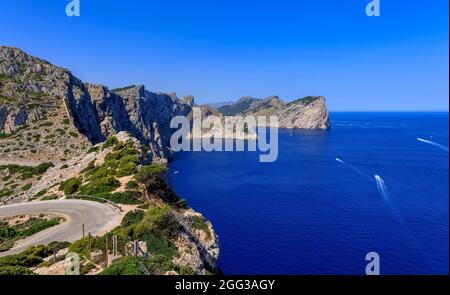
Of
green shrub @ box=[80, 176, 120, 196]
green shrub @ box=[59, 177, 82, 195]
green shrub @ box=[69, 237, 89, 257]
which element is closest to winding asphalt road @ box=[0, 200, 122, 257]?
green shrub @ box=[80, 176, 120, 196]

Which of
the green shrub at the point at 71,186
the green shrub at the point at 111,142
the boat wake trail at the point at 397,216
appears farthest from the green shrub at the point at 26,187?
the boat wake trail at the point at 397,216

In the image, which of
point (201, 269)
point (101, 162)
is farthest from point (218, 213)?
point (201, 269)

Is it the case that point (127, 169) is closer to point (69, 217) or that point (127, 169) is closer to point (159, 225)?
point (69, 217)

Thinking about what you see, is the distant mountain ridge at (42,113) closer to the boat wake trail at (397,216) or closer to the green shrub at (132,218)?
the green shrub at (132,218)

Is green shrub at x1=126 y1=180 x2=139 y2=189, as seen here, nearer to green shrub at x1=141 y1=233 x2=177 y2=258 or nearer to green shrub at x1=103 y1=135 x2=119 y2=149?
green shrub at x1=141 y1=233 x2=177 y2=258

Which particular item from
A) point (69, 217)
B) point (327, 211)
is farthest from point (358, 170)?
point (69, 217)
